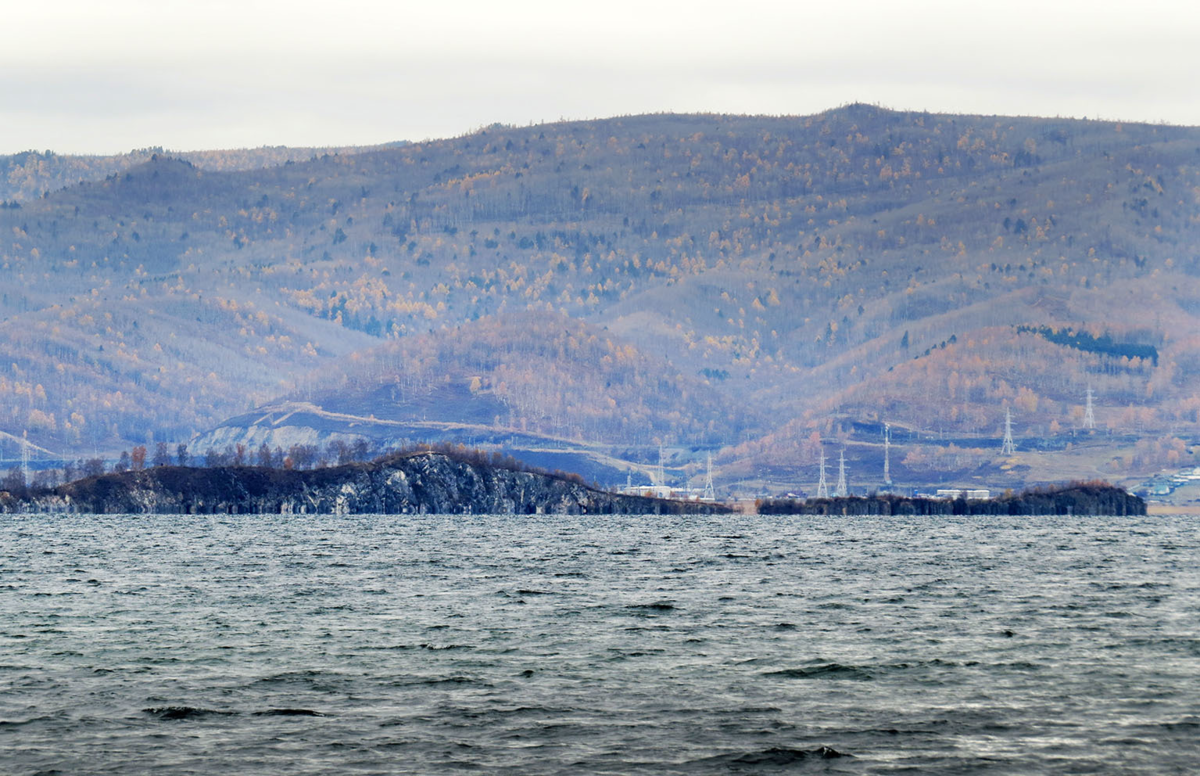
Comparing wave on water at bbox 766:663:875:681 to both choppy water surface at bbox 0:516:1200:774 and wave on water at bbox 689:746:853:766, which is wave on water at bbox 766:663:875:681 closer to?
choppy water surface at bbox 0:516:1200:774

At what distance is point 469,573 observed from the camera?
170 meters

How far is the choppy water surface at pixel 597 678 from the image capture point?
70.4 metres

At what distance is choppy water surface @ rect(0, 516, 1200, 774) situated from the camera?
231ft

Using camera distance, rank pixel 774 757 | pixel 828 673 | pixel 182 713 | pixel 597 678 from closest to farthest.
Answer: pixel 774 757 → pixel 182 713 → pixel 597 678 → pixel 828 673

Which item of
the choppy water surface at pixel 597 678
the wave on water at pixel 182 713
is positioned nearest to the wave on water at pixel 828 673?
the choppy water surface at pixel 597 678

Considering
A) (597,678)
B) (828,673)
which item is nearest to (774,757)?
(597,678)

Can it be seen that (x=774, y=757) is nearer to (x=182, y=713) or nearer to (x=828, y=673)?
(x=828, y=673)

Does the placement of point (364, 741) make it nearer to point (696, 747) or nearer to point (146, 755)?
point (146, 755)

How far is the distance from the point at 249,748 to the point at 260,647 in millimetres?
31893

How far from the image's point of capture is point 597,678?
89812 mm

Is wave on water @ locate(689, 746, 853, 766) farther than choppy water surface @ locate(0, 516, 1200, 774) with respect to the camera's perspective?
No

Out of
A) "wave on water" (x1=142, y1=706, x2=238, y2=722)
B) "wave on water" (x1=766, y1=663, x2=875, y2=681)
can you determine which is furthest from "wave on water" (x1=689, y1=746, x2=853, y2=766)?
"wave on water" (x1=142, y1=706, x2=238, y2=722)

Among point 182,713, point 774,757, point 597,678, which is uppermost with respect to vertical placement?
point 597,678

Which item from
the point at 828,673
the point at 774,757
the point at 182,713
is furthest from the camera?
the point at 828,673
